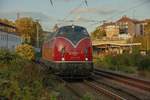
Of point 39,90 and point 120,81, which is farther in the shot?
point 120,81

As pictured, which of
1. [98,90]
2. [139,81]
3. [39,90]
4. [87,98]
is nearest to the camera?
[87,98]

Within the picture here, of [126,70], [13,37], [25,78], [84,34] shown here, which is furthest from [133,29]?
[25,78]

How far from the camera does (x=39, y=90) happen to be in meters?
13.2

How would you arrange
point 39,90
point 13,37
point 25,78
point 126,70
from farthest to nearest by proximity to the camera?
point 13,37, point 126,70, point 25,78, point 39,90

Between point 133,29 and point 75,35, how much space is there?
379 feet

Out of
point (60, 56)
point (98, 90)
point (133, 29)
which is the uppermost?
point (133, 29)

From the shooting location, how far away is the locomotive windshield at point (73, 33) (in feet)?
84.2

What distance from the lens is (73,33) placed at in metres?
25.9

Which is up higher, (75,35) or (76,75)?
(75,35)

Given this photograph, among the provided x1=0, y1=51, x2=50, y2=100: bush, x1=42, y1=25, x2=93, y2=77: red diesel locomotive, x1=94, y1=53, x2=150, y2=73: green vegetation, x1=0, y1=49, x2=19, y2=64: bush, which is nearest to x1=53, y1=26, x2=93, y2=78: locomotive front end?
x1=42, y1=25, x2=93, y2=77: red diesel locomotive

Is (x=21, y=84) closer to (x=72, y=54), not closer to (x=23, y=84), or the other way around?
(x=23, y=84)

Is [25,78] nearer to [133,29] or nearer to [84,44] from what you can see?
[84,44]

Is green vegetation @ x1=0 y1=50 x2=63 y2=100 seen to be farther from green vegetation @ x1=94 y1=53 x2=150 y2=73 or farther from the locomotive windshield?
green vegetation @ x1=94 y1=53 x2=150 y2=73

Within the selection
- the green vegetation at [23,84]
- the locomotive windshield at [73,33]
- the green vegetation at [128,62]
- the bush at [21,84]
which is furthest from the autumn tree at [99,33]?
the bush at [21,84]
